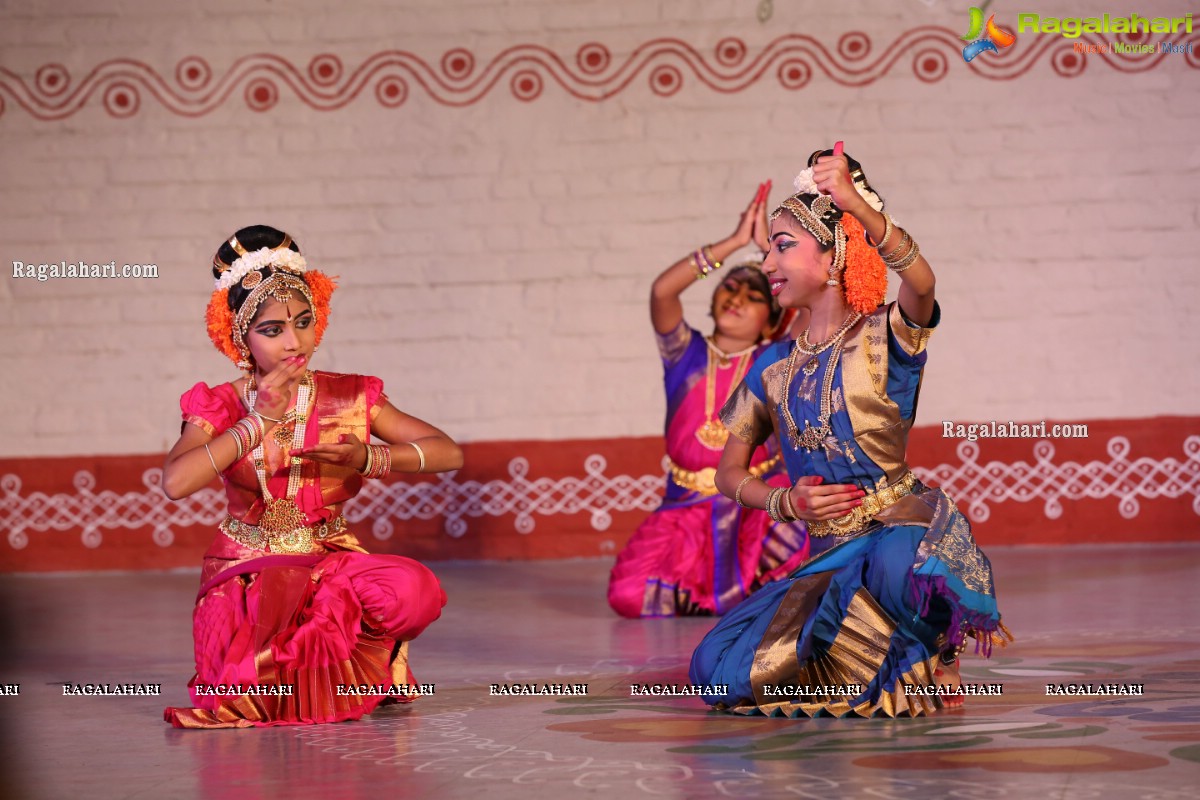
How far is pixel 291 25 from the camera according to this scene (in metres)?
7.29

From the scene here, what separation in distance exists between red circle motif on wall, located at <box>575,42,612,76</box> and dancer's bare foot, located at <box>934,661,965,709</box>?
14.1 ft

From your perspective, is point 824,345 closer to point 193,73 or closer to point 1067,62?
point 1067,62

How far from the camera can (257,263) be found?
155 inches

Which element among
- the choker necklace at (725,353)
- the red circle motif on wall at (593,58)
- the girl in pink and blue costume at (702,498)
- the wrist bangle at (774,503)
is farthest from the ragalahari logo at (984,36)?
the wrist bangle at (774,503)

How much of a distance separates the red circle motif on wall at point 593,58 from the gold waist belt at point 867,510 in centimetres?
400

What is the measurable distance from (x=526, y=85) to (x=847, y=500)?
163 inches

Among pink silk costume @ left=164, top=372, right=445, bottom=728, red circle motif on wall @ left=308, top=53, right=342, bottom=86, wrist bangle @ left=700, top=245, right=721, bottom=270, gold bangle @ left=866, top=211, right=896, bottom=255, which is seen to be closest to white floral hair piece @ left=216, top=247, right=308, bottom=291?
pink silk costume @ left=164, top=372, right=445, bottom=728

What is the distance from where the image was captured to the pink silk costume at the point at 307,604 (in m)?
3.60

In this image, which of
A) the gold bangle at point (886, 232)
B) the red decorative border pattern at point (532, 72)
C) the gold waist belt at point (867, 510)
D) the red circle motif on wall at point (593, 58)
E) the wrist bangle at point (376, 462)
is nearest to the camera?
the gold bangle at point (886, 232)

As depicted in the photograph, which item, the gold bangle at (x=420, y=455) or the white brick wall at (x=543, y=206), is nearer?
the gold bangle at (x=420, y=455)

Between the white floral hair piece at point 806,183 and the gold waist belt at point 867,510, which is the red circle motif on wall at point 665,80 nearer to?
the white floral hair piece at point 806,183

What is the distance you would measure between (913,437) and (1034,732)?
397cm

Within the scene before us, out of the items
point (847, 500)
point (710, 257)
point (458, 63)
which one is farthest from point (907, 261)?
point (458, 63)

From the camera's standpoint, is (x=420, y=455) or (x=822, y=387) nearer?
(x=822, y=387)
